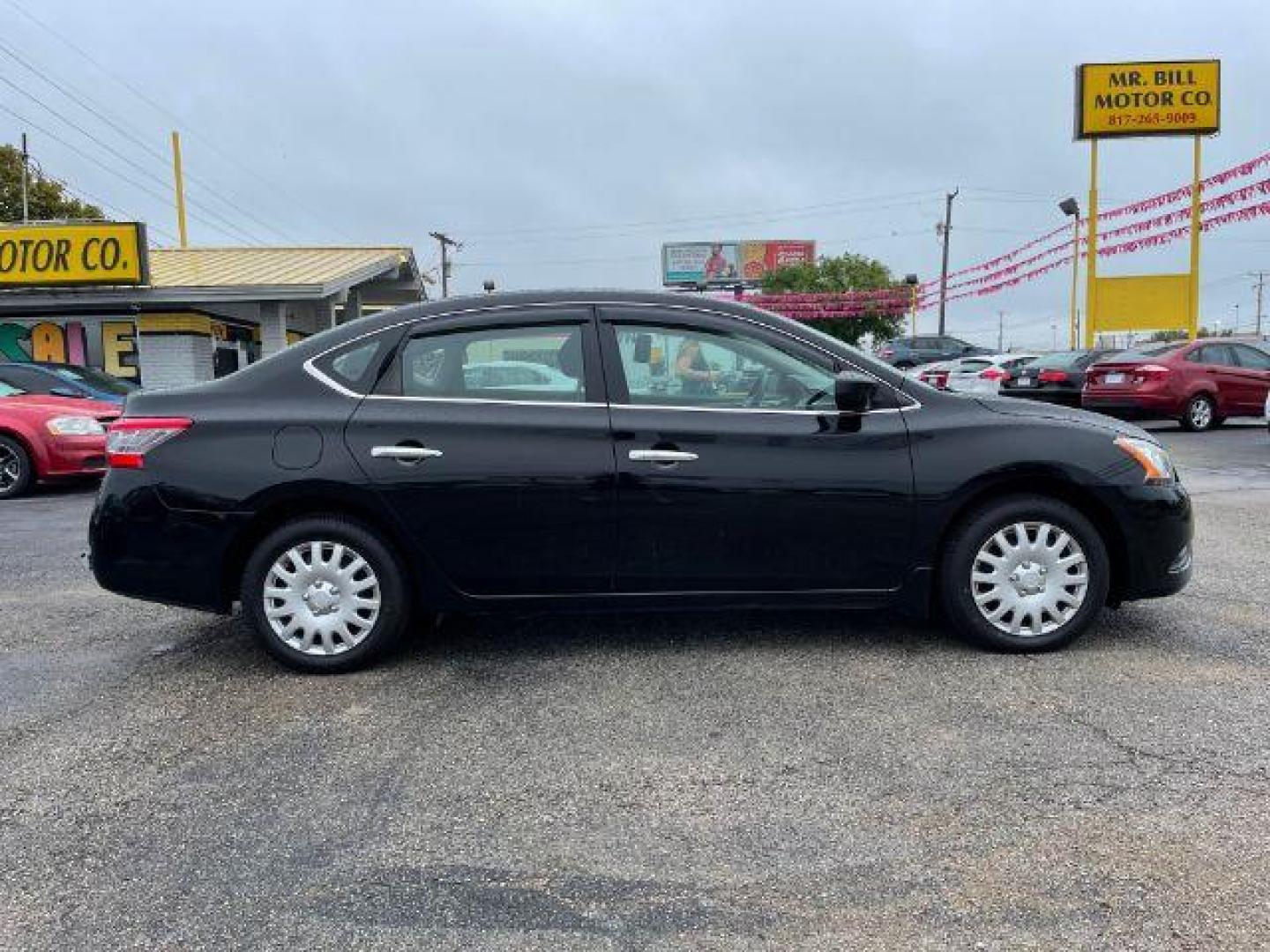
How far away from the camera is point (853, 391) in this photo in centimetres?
427

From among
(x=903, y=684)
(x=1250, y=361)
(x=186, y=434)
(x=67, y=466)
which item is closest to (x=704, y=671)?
(x=903, y=684)

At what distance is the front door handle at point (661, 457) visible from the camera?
4270mm

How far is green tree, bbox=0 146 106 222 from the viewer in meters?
40.7

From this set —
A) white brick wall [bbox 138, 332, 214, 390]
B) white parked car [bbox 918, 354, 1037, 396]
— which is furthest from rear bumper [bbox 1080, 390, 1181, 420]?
white brick wall [bbox 138, 332, 214, 390]

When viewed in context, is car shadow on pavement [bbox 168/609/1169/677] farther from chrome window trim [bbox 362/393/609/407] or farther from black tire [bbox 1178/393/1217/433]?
black tire [bbox 1178/393/1217/433]

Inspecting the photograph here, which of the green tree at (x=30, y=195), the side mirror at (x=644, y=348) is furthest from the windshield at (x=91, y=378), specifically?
the green tree at (x=30, y=195)

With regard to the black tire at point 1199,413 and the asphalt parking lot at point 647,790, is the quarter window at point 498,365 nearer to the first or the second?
the asphalt parking lot at point 647,790

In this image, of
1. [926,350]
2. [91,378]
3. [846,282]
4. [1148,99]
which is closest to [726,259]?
[846,282]

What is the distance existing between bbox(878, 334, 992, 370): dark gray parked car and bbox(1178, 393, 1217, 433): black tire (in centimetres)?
1818

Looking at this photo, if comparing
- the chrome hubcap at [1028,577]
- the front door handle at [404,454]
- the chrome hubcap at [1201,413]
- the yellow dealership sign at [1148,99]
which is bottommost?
the chrome hubcap at [1028,577]

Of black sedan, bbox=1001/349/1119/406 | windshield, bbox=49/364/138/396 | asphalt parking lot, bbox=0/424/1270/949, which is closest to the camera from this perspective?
asphalt parking lot, bbox=0/424/1270/949

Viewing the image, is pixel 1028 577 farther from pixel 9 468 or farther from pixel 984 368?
pixel 984 368

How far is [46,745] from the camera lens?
3645mm

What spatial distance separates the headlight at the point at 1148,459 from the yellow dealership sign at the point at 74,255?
17779 mm
